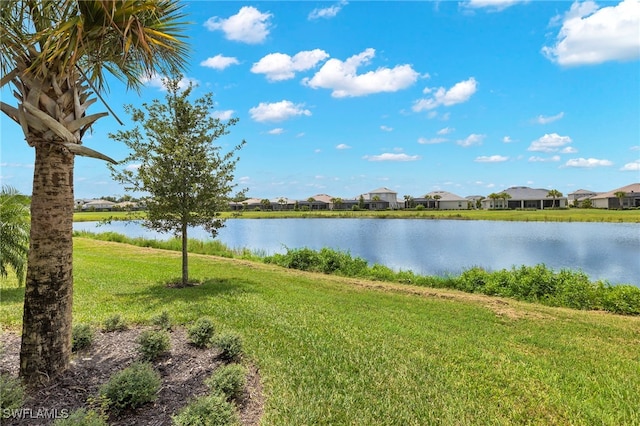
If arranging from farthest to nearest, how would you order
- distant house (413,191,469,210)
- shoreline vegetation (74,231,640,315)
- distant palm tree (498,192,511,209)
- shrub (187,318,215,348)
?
distant house (413,191,469,210) → distant palm tree (498,192,511,209) → shoreline vegetation (74,231,640,315) → shrub (187,318,215,348)

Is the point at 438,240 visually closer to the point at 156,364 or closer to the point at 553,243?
the point at 553,243

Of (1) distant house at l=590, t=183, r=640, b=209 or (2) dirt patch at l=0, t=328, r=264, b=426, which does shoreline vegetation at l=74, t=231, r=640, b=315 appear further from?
(1) distant house at l=590, t=183, r=640, b=209

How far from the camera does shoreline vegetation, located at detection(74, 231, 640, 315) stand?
980cm

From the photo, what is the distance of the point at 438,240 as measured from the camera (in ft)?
94.0

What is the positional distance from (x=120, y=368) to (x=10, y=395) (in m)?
1.16

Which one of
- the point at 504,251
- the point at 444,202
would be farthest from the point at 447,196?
the point at 504,251

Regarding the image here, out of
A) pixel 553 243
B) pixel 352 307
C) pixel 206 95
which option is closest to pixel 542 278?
pixel 352 307

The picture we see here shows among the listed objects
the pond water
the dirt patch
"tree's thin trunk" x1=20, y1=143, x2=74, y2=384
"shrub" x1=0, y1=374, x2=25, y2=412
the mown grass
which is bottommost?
the pond water

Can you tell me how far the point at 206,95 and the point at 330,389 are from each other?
338 inches

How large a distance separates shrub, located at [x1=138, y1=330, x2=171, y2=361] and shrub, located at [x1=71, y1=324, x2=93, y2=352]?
31.0 inches

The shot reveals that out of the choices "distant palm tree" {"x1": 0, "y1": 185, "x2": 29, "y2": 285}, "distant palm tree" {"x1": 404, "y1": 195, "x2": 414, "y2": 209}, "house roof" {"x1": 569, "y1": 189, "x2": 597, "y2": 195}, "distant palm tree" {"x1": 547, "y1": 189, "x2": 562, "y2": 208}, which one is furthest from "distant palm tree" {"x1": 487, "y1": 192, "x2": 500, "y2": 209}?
"distant palm tree" {"x1": 0, "y1": 185, "x2": 29, "y2": 285}

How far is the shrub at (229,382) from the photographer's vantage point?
364cm

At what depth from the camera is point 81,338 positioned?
480 cm

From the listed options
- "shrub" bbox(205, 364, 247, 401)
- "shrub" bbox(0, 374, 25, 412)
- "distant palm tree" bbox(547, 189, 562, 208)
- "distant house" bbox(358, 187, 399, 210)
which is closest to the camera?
"shrub" bbox(0, 374, 25, 412)
